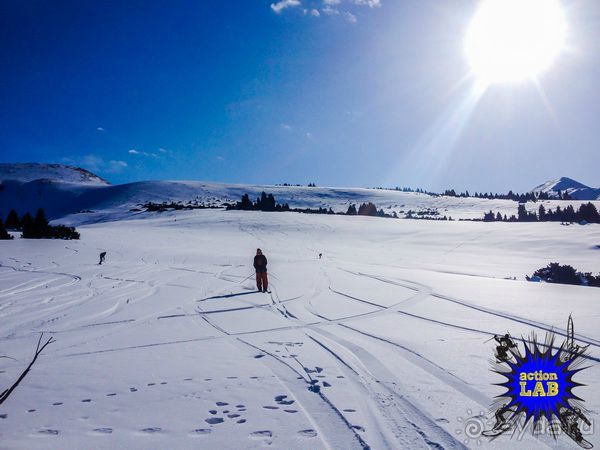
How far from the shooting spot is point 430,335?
6488mm

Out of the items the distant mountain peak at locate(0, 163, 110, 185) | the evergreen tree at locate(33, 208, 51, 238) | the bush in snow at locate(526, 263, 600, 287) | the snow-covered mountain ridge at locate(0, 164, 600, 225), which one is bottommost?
the bush in snow at locate(526, 263, 600, 287)

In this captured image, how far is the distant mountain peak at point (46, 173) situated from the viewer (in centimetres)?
15550

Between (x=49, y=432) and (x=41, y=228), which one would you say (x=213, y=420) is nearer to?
(x=49, y=432)

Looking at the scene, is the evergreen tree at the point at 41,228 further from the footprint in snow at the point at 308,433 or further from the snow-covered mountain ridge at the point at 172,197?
the snow-covered mountain ridge at the point at 172,197

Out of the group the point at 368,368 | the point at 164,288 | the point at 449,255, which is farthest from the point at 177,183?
the point at 368,368

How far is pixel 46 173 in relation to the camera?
559ft

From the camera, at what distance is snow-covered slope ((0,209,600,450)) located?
3.28 metres

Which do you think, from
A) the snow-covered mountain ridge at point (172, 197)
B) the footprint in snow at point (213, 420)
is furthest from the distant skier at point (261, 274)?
the snow-covered mountain ridge at point (172, 197)

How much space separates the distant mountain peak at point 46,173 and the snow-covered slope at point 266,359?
17932cm

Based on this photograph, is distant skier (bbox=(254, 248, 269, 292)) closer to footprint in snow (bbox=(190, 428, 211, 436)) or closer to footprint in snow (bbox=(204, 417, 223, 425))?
footprint in snow (bbox=(204, 417, 223, 425))

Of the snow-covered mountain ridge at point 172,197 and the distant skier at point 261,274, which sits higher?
the snow-covered mountain ridge at point 172,197

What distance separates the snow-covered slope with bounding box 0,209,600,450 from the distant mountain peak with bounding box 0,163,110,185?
588 ft

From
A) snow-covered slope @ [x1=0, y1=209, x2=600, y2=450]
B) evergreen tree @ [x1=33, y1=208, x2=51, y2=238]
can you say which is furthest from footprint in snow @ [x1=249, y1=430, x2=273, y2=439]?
evergreen tree @ [x1=33, y1=208, x2=51, y2=238]

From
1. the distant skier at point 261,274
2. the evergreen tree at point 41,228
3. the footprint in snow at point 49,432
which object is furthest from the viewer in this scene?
the evergreen tree at point 41,228
